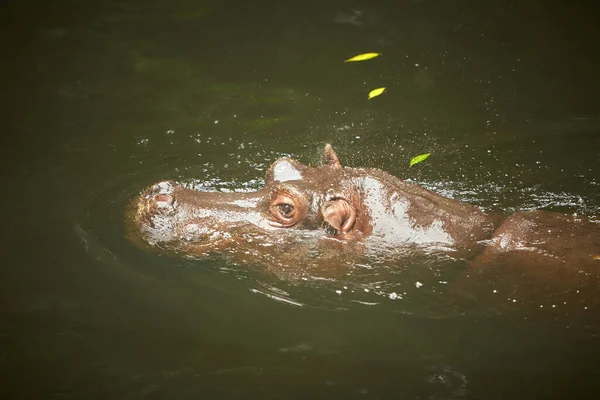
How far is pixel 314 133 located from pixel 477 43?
11.6ft

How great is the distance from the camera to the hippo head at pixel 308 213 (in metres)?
5.17

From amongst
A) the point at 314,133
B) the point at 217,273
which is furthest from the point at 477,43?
the point at 217,273

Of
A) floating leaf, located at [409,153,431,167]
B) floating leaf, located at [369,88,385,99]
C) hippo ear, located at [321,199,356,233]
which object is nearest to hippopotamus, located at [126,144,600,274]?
hippo ear, located at [321,199,356,233]

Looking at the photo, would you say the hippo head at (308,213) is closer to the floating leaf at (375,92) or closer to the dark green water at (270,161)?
the dark green water at (270,161)

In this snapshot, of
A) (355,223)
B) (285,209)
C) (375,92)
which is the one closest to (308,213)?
(285,209)

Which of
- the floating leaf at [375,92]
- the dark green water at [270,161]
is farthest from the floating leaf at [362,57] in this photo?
the floating leaf at [375,92]

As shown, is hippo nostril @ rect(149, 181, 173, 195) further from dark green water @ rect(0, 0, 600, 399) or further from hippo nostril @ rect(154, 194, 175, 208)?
dark green water @ rect(0, 0, 600, 399)

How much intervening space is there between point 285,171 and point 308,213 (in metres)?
0.48

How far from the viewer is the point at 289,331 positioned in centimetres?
521

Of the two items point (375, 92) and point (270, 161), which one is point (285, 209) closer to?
point (270, 161)

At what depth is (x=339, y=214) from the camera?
512 centimetres

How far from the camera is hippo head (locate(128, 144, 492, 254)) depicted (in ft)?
17.0

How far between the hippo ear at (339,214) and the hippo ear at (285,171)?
462mm

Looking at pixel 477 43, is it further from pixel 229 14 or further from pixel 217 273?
pixel 217 273
